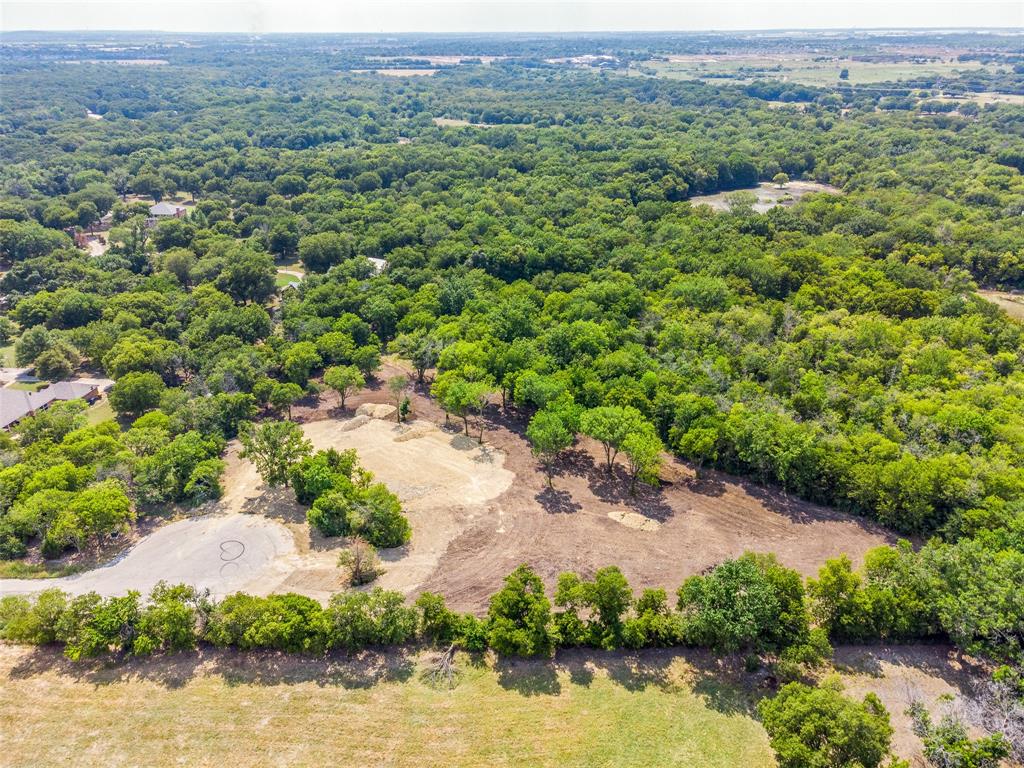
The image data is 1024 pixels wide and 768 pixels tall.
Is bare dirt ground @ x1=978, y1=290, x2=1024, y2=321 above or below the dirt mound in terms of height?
above

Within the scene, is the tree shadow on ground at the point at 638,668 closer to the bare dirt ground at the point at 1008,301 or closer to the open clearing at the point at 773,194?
the bare dirt ground at the point at 1008,301

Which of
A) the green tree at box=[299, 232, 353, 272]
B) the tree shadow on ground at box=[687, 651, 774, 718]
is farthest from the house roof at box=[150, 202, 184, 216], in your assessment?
the tree shadow on ground at box=[687, 651, 774, 718]

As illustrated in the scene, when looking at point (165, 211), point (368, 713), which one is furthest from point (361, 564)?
point (165, 211)

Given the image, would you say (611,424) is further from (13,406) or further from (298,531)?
(13,406)

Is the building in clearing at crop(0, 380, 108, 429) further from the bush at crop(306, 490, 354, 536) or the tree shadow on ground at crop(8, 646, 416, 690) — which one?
the bush at crop(306, 490, 354, 536)

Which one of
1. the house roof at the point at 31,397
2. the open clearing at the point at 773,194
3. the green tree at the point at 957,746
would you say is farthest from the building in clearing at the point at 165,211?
the green tree at the point at 957,746

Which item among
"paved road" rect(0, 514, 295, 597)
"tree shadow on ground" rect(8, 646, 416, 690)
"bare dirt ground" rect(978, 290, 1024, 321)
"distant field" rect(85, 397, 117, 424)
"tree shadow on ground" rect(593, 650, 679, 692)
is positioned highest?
"bare dirt ground" rect(978, 290, 1024, 321)
